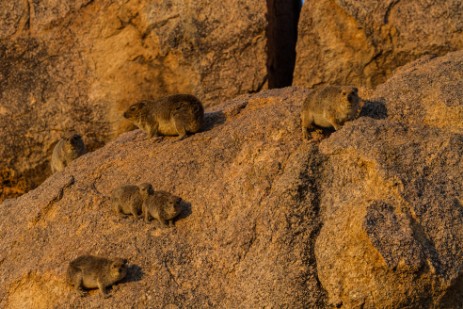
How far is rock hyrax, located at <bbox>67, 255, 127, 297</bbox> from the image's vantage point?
28.7 ft

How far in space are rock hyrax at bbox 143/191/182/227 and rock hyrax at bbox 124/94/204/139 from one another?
155cm

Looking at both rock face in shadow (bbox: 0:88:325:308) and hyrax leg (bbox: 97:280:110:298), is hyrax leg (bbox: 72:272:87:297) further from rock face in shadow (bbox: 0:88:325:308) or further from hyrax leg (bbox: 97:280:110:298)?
hyrax leg (bbox: 97:280:110:298)

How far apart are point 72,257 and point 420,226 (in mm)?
3973

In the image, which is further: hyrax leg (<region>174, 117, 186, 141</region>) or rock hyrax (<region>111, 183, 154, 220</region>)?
hyrax leg (<region>174, 117, 186, 141</region>)

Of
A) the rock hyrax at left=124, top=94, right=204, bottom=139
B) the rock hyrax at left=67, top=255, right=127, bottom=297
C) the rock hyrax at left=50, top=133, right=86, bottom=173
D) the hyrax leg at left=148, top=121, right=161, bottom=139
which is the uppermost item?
the rock hyrax at left=124, top=94, right=204, bottom=139

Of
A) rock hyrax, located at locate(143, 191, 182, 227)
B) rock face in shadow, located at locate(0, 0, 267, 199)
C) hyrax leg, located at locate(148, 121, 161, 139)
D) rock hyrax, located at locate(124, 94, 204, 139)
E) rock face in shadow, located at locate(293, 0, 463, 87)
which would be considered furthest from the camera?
rock face in shadow, located at locate(0, 0, 267, 199)

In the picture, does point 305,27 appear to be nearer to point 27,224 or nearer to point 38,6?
point 38,6

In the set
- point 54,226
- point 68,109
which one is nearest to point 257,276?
point 54,226

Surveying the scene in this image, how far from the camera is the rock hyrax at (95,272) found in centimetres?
874

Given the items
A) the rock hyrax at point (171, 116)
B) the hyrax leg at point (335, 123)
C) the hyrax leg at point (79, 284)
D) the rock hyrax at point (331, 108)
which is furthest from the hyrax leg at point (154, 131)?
the hyrax leg at point (79, 284)

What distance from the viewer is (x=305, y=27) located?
1411 centimetres

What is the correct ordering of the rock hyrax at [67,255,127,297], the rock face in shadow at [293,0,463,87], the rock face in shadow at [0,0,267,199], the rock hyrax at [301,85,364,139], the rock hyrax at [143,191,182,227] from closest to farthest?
the rock hyrax at [67,255,127,297] < the rock hyrax at [143,191,182,227] < the rock hyrax at [301,85,364,139] < the rock face in shadow at [293,0,463,87] < the rock face in shadow at [0,0,267,199]

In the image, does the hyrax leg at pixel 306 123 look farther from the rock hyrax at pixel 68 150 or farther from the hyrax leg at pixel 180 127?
the rock hyrax at pixel 68 150

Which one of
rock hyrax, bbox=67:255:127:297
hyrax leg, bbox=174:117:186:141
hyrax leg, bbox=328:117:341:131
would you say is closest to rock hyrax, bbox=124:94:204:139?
hyrax leg, bbox=174:117:186:141
